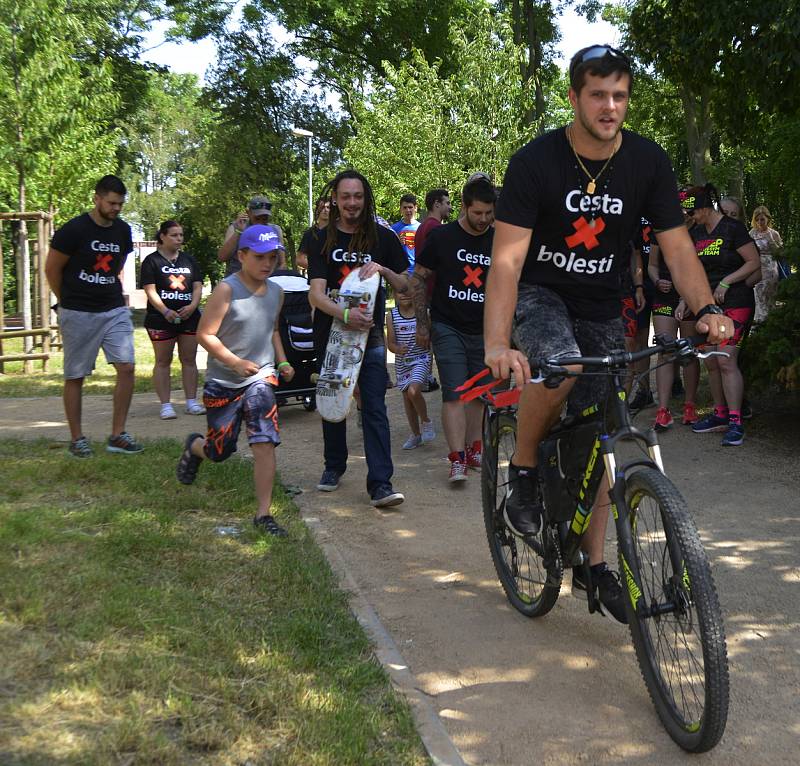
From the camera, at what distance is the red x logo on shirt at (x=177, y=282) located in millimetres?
10320

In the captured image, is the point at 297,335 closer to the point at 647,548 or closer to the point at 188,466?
the point at 188,466

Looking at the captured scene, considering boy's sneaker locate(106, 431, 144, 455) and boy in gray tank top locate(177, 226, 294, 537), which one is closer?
boy in gray tank top locate(177, 226, 294, 537)

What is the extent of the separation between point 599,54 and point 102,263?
512 cm

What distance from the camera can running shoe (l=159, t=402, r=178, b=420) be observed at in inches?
400

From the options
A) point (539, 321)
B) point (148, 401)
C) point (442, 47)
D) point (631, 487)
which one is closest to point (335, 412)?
point (539, 321)

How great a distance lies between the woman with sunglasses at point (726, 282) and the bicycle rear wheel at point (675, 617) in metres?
4.94

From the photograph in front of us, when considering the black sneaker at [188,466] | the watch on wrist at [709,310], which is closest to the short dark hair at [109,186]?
the black sneaker at [188,466]

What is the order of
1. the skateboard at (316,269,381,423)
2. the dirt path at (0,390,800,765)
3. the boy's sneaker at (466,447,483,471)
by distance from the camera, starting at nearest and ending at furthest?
1. the dirt path at (0,390,800,765)
2. the skateboard at (316,269,381,423)
3. the boy's sneaker at (466,447,483,471)

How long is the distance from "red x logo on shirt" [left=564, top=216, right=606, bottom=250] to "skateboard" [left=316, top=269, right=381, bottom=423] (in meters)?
2.67

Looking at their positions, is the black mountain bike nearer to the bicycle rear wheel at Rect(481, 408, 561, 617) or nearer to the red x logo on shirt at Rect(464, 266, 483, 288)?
the bicycle rear wheel at Rect(481, 408, 561, 617)

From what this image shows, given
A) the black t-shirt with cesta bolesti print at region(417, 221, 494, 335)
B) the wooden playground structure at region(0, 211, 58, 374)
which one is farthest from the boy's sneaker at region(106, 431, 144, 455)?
the wooden playground structure at region(0, 211, 58, 374)

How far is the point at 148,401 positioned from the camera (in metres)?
11.5

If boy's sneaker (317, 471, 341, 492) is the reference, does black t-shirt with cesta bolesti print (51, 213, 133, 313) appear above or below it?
above

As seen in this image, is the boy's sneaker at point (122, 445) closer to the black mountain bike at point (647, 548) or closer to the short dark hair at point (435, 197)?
the short dark hair at point (435, 197)
